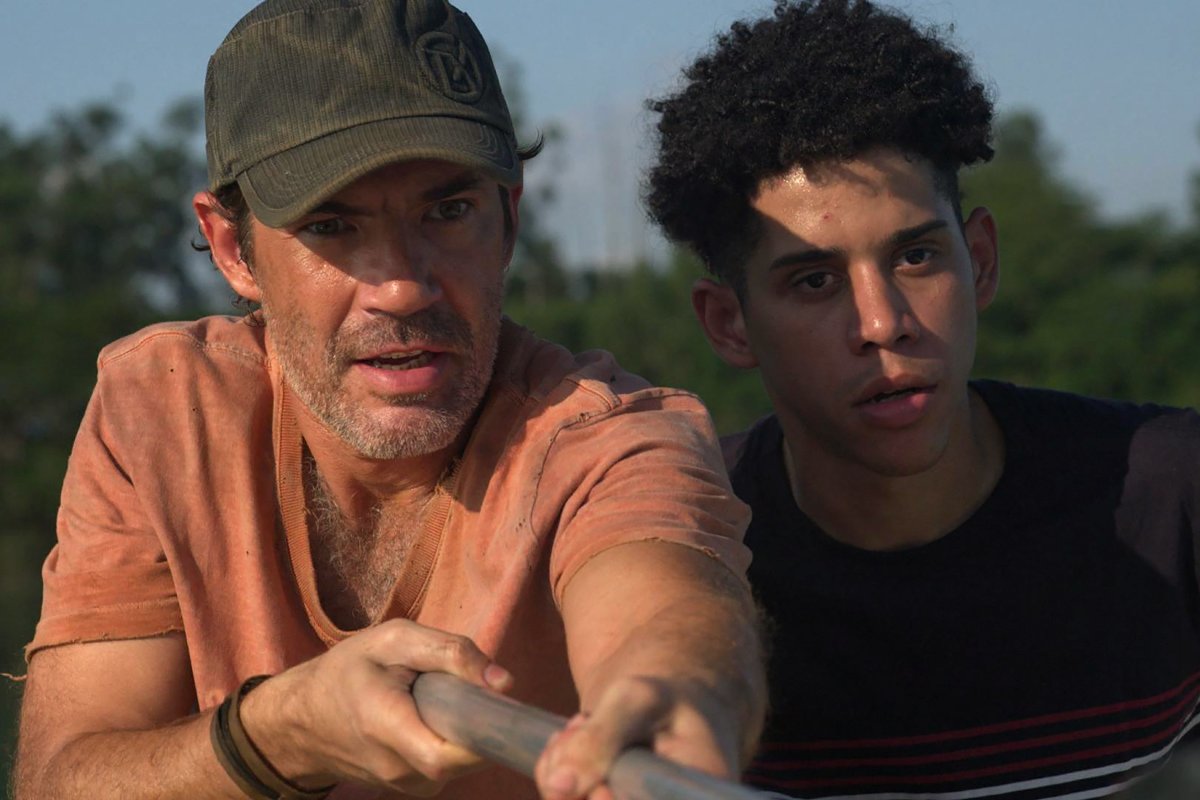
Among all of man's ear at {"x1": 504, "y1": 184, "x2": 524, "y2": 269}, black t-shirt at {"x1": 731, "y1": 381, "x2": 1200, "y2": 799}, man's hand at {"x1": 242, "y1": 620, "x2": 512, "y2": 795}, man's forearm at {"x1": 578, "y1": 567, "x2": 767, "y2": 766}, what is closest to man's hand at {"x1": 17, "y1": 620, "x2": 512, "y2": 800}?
man's hand at {"x1": 242, "y1": 620, "x2": 512, "y2": 795}

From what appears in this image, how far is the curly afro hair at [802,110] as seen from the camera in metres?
3.54

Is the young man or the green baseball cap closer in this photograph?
the green baseball cap

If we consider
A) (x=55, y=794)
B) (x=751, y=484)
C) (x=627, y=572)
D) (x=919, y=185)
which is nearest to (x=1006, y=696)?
(x=751, y=484)

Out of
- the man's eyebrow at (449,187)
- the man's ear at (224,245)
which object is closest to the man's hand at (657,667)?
the man's eyebrow at (449,187)

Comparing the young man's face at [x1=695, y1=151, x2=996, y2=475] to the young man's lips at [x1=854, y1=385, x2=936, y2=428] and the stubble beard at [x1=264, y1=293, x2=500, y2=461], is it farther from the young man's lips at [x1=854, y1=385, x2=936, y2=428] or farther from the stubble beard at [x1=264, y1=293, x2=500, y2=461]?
the stubble beard at [x1=264, y1=293, x2=500, y2=461]

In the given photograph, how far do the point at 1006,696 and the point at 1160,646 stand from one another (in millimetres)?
328

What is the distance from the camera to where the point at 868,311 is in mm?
3344

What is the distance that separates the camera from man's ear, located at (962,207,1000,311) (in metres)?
3.75

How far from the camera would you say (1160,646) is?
3422mm

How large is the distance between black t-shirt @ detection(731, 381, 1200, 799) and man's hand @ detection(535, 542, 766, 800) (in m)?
1.17

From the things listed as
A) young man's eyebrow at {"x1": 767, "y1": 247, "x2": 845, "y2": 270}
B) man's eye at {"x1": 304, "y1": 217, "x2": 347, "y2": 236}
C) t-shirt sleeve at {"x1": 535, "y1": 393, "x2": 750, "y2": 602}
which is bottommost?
t-shirt sleeve at {"x1": 535, "y1": 393, "x2": 750, "y2": 602}

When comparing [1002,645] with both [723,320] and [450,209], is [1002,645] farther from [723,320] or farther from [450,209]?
[450,209]

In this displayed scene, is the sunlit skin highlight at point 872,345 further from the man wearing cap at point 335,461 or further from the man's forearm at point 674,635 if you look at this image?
the man's forearm at point 674,635

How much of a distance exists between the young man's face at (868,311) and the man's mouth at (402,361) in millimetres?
991
